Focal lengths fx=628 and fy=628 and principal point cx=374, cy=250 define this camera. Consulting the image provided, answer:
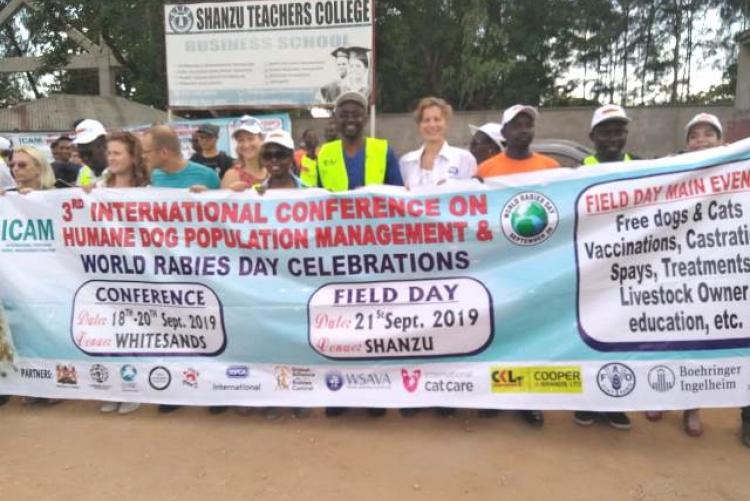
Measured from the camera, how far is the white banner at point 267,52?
11.1 m

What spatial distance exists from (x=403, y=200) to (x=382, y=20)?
18.7 meters

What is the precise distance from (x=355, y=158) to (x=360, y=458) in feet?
5.81

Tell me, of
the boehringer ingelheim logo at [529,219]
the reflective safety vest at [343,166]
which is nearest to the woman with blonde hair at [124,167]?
the reflective safety vest at [343,166]

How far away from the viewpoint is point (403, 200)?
3.47 meters

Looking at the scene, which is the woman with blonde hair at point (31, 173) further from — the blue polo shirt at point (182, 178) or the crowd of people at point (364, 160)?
the blue polo shirt at point (182, 178)

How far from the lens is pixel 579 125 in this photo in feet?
46.0

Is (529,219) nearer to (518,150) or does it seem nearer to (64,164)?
(518,150)

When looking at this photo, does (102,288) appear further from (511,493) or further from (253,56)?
(253,56)

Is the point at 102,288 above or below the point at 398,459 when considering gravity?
above

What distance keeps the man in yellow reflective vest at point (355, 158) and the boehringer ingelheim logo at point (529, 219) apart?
0.80 m

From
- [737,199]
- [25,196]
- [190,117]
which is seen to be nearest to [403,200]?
[737,199]

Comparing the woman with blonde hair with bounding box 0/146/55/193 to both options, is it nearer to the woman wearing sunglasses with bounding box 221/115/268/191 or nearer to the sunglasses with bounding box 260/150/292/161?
the woman wearing sunglasses with bounding box 221/115/268/191

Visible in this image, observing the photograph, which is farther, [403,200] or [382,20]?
[382,20]

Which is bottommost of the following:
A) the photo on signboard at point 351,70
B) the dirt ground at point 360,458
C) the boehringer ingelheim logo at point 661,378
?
the dirt ground at point 360,458
